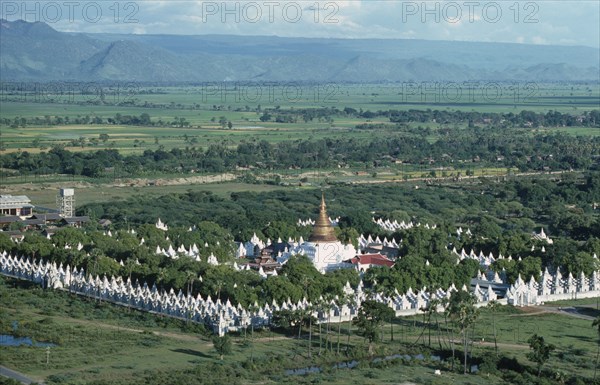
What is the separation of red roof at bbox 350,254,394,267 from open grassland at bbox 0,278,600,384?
32.8 ft

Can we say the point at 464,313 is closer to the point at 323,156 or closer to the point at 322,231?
the point at 322,231

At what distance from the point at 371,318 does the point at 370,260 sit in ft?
56.6

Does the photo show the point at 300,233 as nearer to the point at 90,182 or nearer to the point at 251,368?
the point at 251,368

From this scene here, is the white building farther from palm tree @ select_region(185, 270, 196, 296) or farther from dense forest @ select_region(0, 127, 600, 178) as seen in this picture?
dense forest @ select_region(0, 127, 600, 178)

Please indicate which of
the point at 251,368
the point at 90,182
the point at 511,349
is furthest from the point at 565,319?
the point at 90,182

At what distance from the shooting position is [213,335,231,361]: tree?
192 ft

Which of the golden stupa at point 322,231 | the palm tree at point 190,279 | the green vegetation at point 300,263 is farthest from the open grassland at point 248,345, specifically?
the golden stupa at point 322,231

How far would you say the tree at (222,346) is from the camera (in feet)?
192

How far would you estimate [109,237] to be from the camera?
278 ft

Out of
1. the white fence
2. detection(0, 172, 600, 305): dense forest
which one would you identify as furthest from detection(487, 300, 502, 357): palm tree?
detection(0, 172, 600, 305): dense forest

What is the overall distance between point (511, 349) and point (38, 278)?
30049 mm

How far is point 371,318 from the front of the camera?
6331 centimetres

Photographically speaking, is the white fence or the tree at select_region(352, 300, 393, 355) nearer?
the tree at select_region(352, 300, 393, 355)

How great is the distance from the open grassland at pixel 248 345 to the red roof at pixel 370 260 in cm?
999
